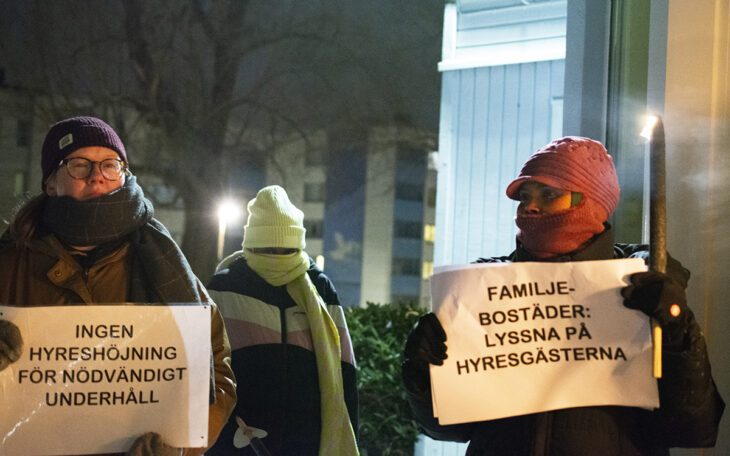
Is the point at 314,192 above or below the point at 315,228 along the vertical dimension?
above

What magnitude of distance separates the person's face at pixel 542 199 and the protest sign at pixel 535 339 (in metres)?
0.18

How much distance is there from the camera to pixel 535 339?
8.79 ft

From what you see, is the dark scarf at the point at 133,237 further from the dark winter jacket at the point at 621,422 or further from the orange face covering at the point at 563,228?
the orange face covering at the point at 563,228

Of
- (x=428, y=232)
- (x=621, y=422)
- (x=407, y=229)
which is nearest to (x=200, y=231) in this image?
(x=621, y=422)

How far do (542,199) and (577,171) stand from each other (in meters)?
0.13

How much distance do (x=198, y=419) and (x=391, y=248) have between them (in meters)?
23.7

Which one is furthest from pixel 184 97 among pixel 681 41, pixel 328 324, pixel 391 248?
pixel 391 248

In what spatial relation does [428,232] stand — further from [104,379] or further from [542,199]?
[104,379]

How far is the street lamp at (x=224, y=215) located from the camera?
12508 mm

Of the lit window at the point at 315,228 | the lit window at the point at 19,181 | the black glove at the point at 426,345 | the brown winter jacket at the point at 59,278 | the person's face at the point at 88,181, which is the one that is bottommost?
the black glove at the point at 426,345

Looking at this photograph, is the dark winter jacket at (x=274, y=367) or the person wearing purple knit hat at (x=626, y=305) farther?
the dark winter jacket at (x=274, y=367)

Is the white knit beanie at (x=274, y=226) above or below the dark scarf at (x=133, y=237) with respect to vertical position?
above

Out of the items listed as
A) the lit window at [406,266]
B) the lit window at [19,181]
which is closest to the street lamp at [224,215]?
the lit window at [19,181]

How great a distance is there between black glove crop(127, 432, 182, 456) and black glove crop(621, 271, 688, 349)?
4.47ft
